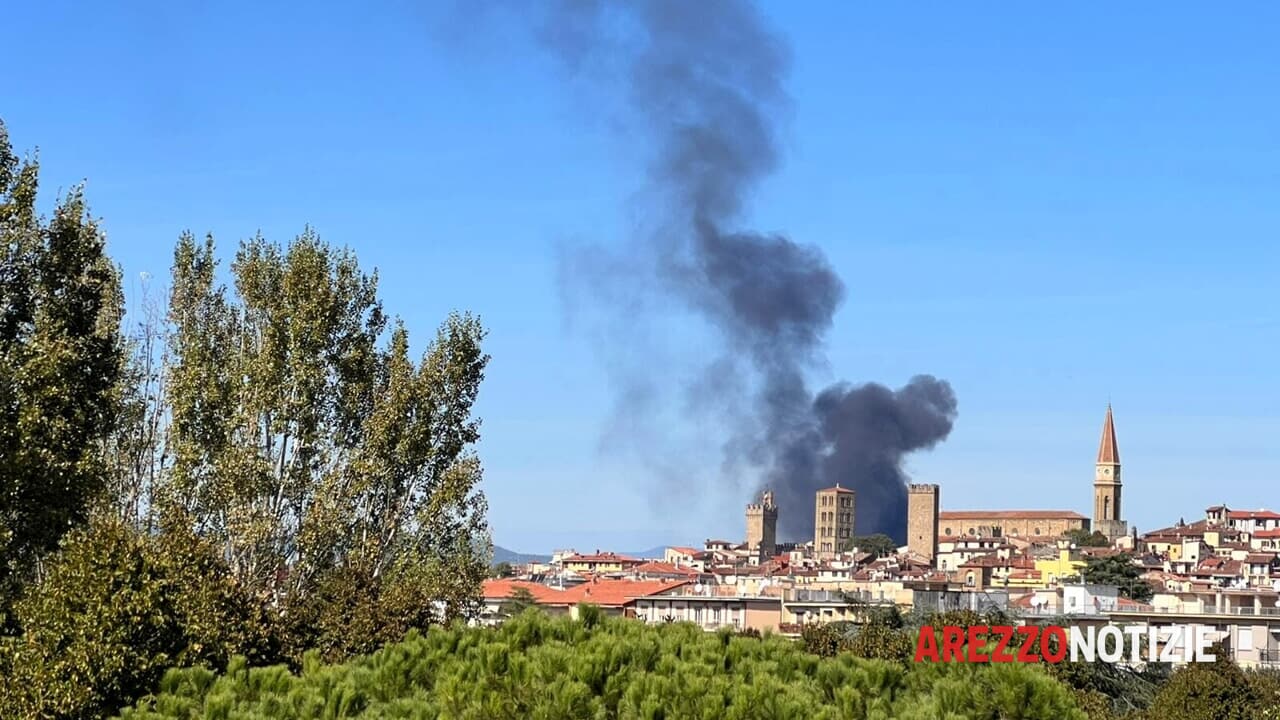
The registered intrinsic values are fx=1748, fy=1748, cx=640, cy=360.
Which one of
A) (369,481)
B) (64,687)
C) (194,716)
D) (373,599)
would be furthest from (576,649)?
(369,481)

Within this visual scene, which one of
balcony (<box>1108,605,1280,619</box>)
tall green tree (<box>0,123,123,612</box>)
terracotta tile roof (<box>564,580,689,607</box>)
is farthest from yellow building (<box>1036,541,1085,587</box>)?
tall green tree (<box>0,123,123,612</box>)

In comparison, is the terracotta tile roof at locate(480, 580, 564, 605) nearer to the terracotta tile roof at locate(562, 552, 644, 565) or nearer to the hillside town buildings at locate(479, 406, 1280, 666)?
the hillside town buildings at locate(479, 406, 1280, 666)

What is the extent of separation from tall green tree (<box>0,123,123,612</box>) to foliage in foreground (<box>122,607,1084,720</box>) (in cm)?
672

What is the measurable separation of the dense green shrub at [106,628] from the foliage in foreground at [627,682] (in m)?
4.27

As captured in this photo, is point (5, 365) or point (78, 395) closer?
point (5, 365)

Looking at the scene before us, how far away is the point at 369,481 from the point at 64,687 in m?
10.1

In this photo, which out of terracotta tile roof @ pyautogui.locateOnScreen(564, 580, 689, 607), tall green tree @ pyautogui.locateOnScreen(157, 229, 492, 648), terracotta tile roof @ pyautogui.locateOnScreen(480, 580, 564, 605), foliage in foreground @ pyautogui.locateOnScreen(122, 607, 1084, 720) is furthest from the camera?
terracotta tile roof @ pyautogui.locateOnScreen(480, 580, 564, 605)

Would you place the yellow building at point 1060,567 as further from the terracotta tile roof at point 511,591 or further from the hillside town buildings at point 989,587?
the terracotta tile roof at point 511,591

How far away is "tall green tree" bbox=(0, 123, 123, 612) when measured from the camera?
19.7m

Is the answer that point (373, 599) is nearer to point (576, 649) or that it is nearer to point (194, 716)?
point (194, 716)

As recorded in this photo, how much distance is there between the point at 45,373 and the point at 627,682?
10.4 metres

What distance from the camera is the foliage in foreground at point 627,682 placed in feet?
38.5

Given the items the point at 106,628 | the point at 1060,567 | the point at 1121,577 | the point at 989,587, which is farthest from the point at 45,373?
the point at 1060,567

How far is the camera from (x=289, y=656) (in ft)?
72.4
